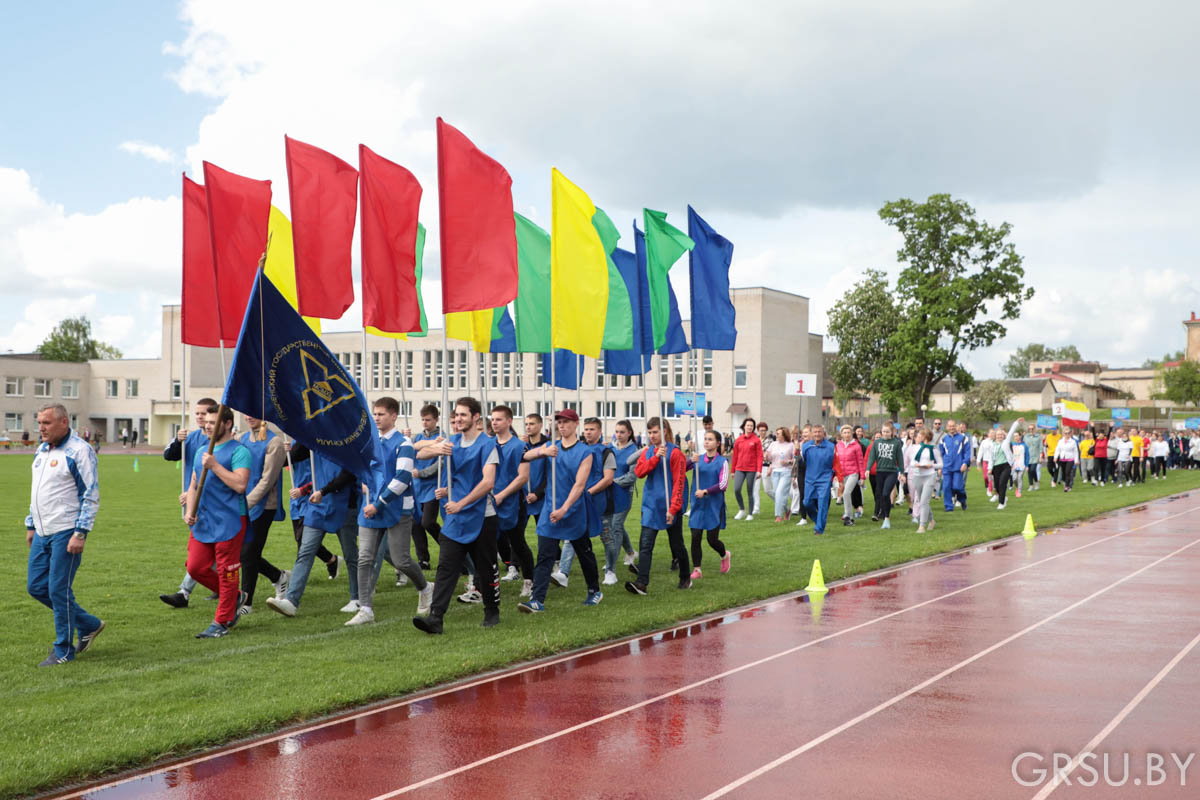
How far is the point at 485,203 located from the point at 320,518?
336cm

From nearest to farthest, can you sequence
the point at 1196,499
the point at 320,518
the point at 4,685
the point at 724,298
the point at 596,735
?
the point at 596,735 → the point at 4,685 → the point at 320,518 → the point at 724,298 → the point at 1196,499

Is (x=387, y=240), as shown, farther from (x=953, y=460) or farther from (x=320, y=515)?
(x=953, y=460)

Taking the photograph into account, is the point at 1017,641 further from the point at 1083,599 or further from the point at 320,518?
the point at 320,518

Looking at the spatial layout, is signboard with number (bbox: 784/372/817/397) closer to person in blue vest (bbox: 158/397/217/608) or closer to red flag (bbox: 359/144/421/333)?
red flag (bbox: 359/144/421/333)

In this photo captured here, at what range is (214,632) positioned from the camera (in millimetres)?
9336

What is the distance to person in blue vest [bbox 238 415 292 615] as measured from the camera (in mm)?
10844

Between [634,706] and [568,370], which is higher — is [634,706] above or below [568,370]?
below

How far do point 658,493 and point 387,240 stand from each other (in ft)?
12.6

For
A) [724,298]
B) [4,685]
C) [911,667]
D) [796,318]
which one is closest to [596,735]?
[911,667]

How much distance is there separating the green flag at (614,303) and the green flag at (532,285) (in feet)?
2.78

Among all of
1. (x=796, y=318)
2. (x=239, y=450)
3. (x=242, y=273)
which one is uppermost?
(x=796, y=318)

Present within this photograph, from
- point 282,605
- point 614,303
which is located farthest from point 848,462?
point 282,605

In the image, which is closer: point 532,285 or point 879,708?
Answer: point 879,708

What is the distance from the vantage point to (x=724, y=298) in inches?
545
